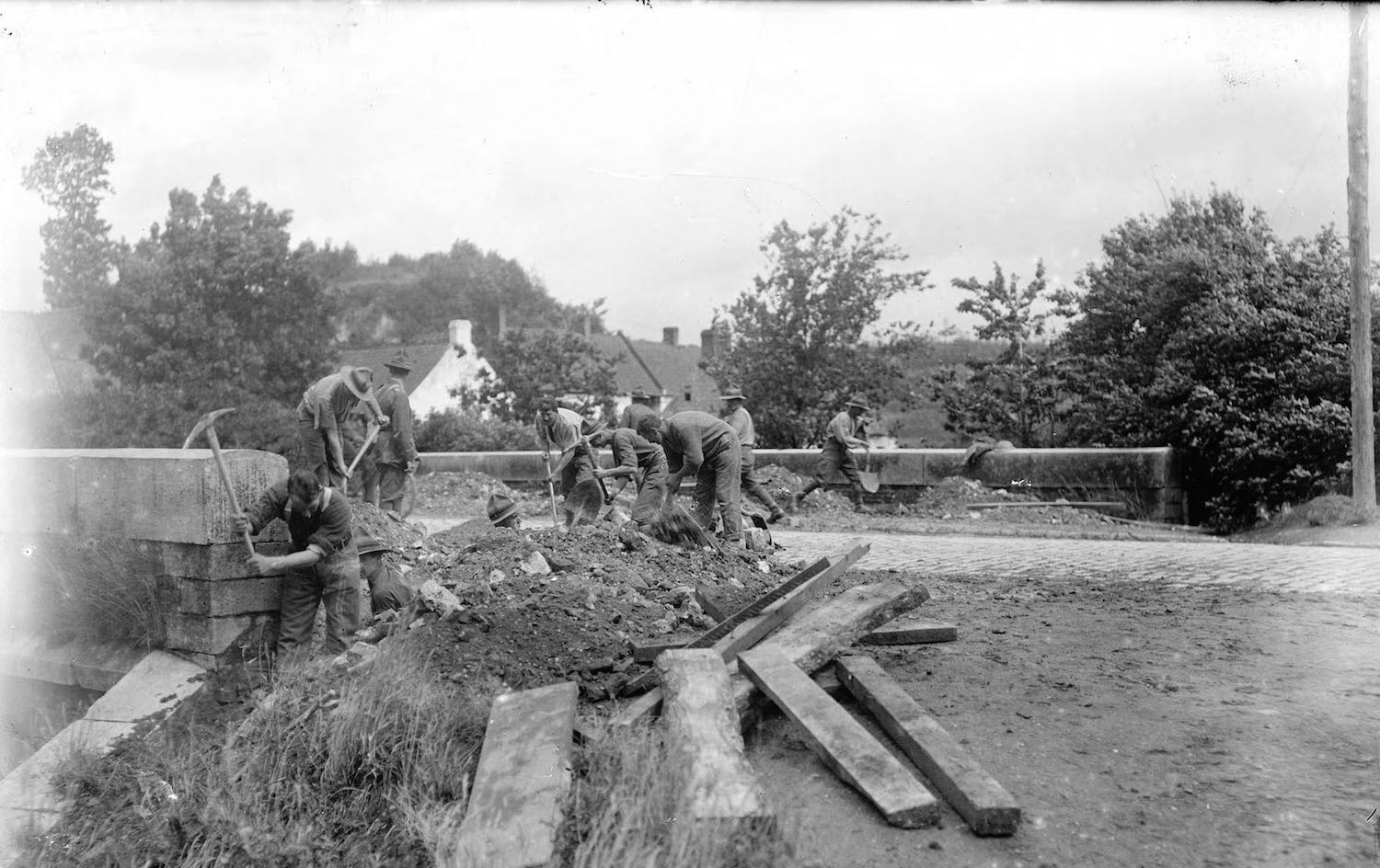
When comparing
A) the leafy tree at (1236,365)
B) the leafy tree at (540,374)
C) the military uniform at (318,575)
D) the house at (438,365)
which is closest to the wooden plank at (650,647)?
the military uniform at (318,575)

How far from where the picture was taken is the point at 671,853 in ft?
9.77

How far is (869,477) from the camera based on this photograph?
1520cm

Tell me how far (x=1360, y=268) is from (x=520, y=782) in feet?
39.4

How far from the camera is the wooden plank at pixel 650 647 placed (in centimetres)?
504

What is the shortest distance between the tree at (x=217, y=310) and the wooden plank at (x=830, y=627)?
29603 mm

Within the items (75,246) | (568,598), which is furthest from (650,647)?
(75,246)

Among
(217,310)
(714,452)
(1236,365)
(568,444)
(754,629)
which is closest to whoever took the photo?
(754,629)

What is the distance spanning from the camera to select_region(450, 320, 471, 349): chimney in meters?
41.1

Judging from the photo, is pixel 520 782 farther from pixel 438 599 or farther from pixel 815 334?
pixel 815 334

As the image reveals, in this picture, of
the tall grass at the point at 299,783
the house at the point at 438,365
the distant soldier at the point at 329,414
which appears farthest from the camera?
the house at the point at 438,365

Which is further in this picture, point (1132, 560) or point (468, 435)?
point (468, 435)

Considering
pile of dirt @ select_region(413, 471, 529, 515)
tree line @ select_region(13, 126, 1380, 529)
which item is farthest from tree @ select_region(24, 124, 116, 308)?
pile of dirt @ select_region(413, 471, 529, 515)

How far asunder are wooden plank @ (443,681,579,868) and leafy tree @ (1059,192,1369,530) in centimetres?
1153

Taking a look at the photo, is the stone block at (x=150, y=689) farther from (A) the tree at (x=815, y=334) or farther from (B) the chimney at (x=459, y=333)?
(B) the chimney at (x=459, y=333)
